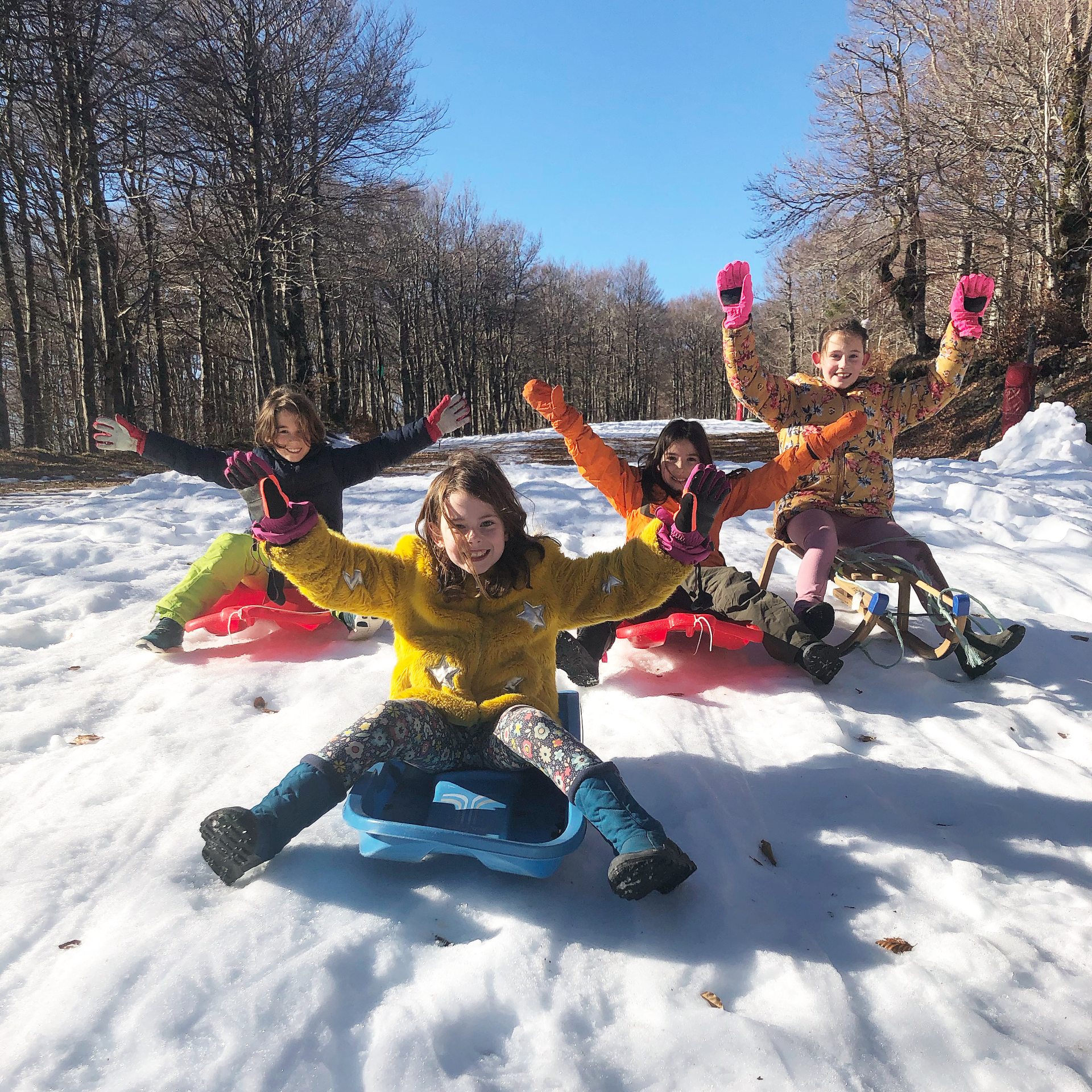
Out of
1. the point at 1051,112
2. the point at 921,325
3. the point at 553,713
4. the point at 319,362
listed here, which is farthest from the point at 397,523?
the point at 319,362

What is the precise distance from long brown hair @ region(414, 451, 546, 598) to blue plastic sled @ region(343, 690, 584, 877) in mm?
525

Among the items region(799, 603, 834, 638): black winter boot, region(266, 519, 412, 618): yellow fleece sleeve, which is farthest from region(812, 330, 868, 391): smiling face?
region(266, 519, 412, 618): yellow fleece sleeve

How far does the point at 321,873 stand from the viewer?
1830 mm

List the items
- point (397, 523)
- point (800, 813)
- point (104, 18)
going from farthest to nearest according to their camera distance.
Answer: point (104, 18), point (397, 523), point (800, 813)

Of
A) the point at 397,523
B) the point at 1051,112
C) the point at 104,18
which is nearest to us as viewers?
the point at 397,523

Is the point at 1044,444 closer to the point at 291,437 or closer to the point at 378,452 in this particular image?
the point at 378,452

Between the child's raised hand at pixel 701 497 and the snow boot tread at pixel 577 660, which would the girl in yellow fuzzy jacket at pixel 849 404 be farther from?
the child's raised hand at pixel 701 497

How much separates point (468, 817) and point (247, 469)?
121 centimetres

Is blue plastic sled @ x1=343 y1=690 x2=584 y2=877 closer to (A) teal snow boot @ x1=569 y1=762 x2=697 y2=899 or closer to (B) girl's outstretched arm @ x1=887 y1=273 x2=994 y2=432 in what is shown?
(A) teal snow boot @ x1=569 y1=762 x2=697 y2=899

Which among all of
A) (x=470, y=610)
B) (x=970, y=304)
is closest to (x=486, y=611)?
(x=470, y=610)

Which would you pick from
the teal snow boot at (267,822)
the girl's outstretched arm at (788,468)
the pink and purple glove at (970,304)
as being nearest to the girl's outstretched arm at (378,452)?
the girl's outstretched arm at (788,468)

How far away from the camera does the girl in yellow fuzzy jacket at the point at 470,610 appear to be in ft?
6.02

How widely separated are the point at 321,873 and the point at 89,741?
124 centimetres

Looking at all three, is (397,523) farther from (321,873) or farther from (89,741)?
(321,873)
